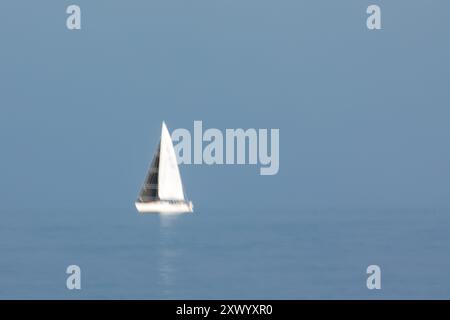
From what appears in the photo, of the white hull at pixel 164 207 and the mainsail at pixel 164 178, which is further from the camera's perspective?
the mainsail at pixel 164 178

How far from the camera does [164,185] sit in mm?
52031

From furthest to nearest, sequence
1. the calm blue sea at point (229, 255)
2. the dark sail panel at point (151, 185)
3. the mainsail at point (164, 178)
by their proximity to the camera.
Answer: the dark sail panel at point (151, 185) < the mainsail at point (164, 178) < the calm blue sea at point (229, 255)

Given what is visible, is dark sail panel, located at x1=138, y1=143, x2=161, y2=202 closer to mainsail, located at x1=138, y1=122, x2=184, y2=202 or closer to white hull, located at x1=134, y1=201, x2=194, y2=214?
mainsail, located at x1=138, y1=122, x2=184, y2=202

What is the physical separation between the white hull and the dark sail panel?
24cm

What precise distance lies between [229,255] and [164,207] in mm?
11733

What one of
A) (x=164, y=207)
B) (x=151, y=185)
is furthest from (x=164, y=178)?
(x=164, y=207)

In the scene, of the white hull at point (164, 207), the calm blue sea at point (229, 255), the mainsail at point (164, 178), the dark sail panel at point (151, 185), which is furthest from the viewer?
the dark sail panel at point (151, 185)

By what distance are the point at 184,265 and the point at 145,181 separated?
13222mm

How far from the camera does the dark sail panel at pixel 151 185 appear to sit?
52219 millimetres

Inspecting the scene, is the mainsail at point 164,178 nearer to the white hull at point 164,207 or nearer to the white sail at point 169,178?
the white sail at point 169,178

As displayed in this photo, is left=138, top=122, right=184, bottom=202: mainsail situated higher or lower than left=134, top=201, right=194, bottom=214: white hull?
higher

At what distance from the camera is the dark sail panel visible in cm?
5222
